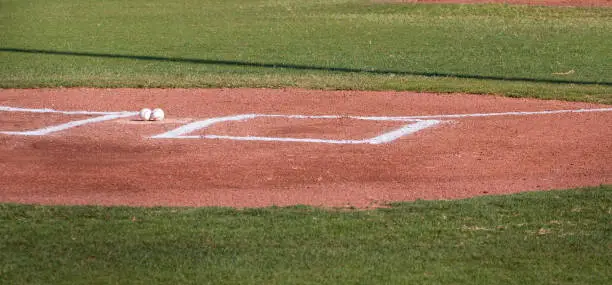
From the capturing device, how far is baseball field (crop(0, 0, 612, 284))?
21.6 feet

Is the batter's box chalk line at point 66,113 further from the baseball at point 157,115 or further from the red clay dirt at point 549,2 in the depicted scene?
the red clay dirt at point 549,2

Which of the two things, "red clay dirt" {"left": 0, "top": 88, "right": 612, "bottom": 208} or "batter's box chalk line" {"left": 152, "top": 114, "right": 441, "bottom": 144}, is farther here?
"batter's box chalk line" {"left": 152, "top": 114, "right": 441, "bottom": 144}

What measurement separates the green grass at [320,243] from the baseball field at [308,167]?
20 millimetres

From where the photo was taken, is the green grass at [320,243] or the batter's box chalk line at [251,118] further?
the batter's box chalk line at [251,118]

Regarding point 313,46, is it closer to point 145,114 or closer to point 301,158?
point 145,114

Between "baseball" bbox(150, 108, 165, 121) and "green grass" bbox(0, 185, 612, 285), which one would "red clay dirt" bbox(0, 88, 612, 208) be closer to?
"baseball" bbox(150, 108, 165, 121)

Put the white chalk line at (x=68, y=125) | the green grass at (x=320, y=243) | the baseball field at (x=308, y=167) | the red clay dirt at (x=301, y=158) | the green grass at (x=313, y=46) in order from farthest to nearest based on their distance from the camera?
the green grass at (x=313, y=46)
the white chalk line at (x=68, y=125)
the red clay dirt at (x=301, y=158)
the baseball field at (x=308, y=167)
the green grass at (x=320, y=243)

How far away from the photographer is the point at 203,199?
27.3ft

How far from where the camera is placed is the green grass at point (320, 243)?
6262 mm

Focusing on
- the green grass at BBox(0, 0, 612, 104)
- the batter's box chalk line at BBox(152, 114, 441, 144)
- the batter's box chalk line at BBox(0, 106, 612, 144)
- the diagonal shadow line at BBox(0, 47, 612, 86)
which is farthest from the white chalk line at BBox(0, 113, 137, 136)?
the diagonal shadow line at BBox(0, 47, 612, 86)

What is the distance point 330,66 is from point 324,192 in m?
9.51

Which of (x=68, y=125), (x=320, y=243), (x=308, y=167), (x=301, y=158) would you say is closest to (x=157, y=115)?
(x=68, y=125)

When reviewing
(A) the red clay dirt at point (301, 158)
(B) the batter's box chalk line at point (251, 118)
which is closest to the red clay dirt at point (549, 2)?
(A) the red clay dirt at point (301, 158)

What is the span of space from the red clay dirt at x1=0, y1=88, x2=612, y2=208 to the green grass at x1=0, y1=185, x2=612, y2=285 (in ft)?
1.73
